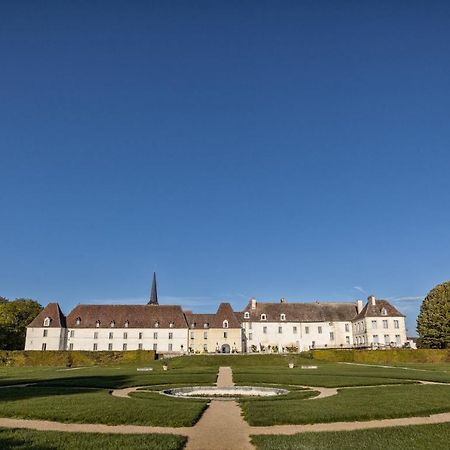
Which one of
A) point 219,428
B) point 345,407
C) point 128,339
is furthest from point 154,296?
point 219,428

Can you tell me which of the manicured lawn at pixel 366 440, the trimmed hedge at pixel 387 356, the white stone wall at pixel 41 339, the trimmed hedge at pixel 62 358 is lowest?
the trimmed hedge at pixel 387 356

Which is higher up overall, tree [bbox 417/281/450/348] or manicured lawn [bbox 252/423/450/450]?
tree [bbox 417/281/450/348]

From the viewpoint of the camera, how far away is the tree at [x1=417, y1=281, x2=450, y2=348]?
62.7 m

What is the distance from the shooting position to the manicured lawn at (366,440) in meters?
10.9

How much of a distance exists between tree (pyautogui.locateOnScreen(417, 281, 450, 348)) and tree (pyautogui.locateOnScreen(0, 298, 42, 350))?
209 feet

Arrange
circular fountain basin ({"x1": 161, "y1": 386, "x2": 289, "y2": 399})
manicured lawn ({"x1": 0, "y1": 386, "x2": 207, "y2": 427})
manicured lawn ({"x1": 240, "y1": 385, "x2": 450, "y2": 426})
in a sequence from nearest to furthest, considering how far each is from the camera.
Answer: manicured lawn ({"x1": 0, "y1": 386, "x2": 207, "y2": 427}) → manicured lawn ({"x1": 240, "y1": 385, "x2": 450, "y2": 426}) → circular fountain basin ({"x1": 161, "y1": 386, "x2": 289, "y2": 399})

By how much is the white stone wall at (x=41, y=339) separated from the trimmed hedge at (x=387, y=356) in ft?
135

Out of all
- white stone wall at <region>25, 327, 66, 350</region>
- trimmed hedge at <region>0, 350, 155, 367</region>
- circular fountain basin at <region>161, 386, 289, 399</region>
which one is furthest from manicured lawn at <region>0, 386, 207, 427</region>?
white stone wall at <region>25, 327, 66, 350</region>

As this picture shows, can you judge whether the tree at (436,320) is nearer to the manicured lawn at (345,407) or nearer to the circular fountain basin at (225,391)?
the manicured lawn at (345,407)

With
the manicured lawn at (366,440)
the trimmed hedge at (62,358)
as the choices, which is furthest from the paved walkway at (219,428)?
the trimmed hedge at (62,358)

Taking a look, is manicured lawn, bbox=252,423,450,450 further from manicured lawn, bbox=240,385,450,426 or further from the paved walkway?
manicured lawn, bbox=240,385,450,426

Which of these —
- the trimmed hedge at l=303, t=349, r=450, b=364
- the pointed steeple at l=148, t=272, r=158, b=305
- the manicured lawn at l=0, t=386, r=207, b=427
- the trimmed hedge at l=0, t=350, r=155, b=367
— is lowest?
the trimmed hedge at l=303, t=349, r=450, b=364

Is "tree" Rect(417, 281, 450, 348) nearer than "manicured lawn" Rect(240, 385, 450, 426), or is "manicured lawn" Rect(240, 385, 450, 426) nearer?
"manicured lawn" Rect(240, 385, 450, 426)

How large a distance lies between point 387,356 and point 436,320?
1153 centimetres
